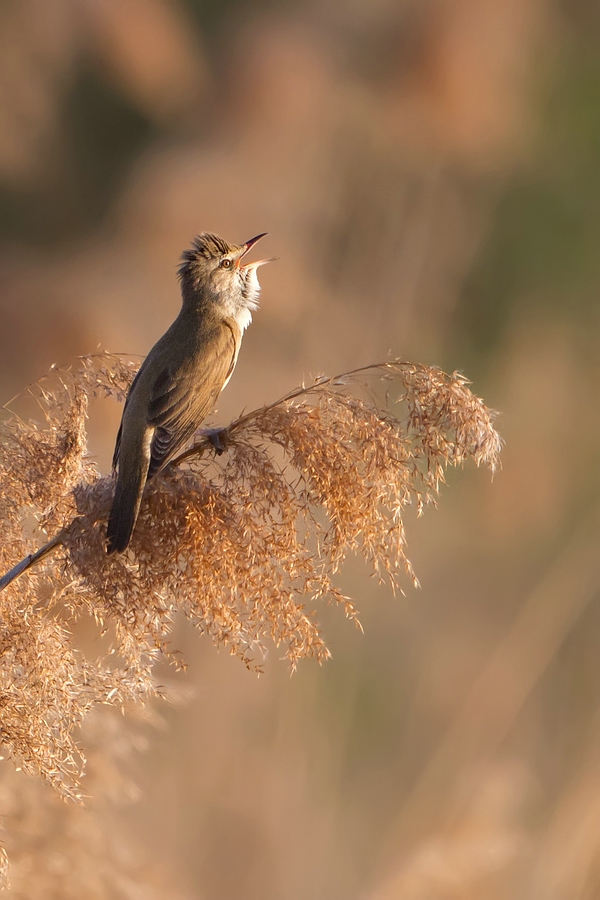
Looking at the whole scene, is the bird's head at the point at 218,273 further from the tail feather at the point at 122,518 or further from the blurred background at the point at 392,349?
the tail feather at the point at 122,518

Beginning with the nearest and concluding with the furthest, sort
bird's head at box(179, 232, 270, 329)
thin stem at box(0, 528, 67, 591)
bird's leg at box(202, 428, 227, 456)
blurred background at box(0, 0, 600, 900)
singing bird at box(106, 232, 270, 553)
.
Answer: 1. thin stem at box(0, 528, 67, 591)
2. bird's leg at box(202, 428, 227, 456)
3. singing bird at box(106, 232, 270, 553)
4. bird's head at box(179, 232, 270, 329)
5. blurred background at box(0, 0, 600, 900)

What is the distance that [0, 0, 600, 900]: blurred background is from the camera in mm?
3320

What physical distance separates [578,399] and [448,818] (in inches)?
84.8

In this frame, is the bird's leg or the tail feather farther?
the bird's leg

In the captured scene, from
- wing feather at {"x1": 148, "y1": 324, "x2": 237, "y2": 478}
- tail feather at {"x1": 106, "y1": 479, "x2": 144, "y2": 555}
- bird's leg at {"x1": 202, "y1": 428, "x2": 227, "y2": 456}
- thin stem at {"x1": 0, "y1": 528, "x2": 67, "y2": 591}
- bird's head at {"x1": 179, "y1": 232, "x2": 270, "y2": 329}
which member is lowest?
thin stem at {"x1": 0, "y1": 528, "x2": 67, "y2": 591}

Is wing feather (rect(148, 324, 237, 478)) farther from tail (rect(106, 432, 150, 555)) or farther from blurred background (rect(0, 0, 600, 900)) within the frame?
blurred background (rect(0, 0, 600, 900))

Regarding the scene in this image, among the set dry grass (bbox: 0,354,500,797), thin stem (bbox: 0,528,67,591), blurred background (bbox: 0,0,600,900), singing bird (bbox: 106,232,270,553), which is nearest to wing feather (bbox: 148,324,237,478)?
singing bird (bbox: 106,232,270,553)

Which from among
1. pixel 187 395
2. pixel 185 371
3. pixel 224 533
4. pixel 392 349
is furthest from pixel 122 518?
pixel 392 349

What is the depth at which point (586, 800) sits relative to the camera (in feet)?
9.82

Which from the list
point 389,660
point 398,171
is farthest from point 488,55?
point 389,660

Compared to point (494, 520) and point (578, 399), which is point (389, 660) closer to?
point (494, 520)

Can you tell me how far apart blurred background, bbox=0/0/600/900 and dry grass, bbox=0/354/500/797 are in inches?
25.2

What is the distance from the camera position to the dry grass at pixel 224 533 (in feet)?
5.98

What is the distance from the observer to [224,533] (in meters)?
1.88
